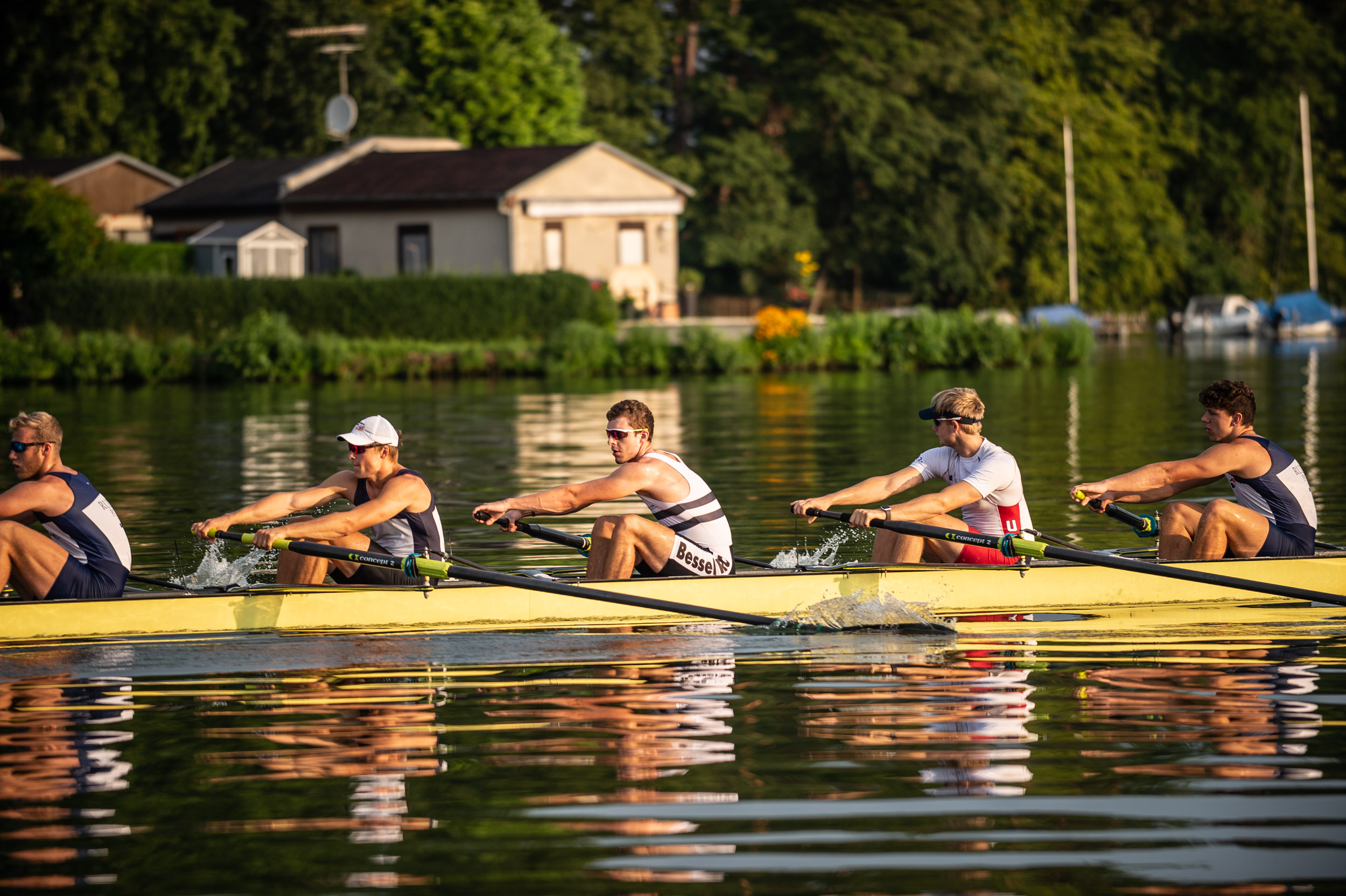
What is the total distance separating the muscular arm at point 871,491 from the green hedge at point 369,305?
3397 centimetres

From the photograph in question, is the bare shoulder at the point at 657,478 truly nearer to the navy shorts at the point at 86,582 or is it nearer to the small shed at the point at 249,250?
the navy shorts at the point at 86,582

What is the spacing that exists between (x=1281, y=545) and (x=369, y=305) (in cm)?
3519

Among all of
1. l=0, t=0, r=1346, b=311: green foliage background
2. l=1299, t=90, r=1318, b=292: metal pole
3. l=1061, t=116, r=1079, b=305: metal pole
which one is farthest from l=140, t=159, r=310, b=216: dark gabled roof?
l=1299, t=90, r=1318, b=292: metal pole

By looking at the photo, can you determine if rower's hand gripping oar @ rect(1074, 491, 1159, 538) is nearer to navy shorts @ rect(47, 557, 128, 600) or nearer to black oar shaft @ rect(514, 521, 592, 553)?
black oar shaft @ rect(514, 521, 592, 553)

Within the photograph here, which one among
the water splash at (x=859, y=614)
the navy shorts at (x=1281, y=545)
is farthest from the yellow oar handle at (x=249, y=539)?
the navy shorts at (x=1281, y=545)

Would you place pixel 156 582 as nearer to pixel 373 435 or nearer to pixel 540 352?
pixel 373 435

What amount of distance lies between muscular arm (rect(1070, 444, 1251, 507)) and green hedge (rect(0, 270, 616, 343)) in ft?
112

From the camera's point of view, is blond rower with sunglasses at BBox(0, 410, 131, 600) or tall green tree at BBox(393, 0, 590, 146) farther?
tall green tree at BBox(393, 0, 590, 146)

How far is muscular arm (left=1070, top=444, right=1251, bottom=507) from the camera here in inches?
442

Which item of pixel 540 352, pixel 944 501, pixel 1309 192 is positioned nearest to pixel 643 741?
pixel 944 501

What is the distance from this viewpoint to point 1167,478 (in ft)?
37.7

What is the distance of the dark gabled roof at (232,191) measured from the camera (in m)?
53.3

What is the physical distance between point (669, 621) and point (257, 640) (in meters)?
2.48

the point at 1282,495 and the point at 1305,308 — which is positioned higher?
the point at 1305,308
